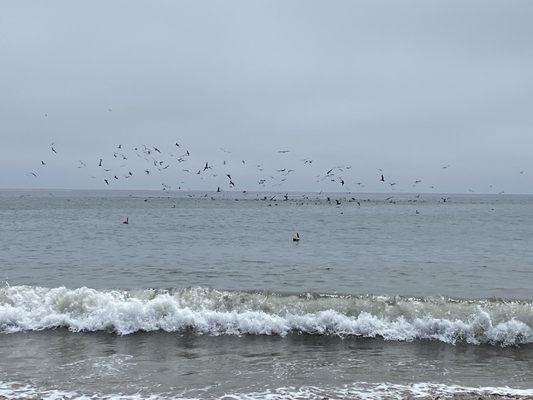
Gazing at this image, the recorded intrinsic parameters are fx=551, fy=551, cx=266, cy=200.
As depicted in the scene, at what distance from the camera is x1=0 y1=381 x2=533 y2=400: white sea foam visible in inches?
457

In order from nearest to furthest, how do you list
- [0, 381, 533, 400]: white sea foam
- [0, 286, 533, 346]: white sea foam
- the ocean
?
[0, 381, 533, 400]: white sea foam
the ocean
[0, 286, 533, 346]: white sea foam

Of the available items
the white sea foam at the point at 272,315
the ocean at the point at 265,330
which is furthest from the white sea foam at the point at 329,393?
the white sea foam at the point at 272,315

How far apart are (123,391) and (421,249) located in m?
34.5

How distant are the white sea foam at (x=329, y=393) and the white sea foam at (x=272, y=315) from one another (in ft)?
17.2

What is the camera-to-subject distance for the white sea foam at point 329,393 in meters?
11.6

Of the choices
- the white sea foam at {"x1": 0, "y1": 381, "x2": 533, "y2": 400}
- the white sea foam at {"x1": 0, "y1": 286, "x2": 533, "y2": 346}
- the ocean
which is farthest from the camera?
the white sea foam at {"x1": 0, "y1": 286, "x2": 533, "y2": 346}

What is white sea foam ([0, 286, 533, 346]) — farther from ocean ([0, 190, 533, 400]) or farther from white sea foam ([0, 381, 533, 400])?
Result: white sea foam ([0, 381, 533, 400])

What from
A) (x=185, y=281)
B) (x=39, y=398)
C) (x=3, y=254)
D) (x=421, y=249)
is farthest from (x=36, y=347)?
(x=421, y=249)

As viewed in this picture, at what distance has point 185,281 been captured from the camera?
27656 mm

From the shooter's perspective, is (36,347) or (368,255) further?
(368,255)

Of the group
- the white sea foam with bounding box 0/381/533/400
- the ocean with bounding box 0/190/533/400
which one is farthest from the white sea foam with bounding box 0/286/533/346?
the white sea foam with bounding box 0/381/533/400

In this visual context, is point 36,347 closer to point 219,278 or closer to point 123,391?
point 123,391

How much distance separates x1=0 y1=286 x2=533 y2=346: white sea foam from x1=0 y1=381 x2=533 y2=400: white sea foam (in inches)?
207

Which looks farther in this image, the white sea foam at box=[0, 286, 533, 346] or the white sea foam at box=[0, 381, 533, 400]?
the white sea foam at box=[0, 286, 533, 346]
